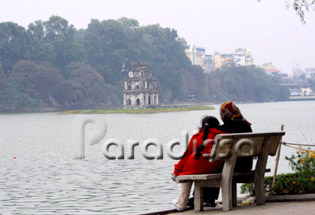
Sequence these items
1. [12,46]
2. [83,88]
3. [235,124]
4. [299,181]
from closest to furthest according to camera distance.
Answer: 1. [235,124]
2. [299,181]
3. [83,88]
4. [12,46]

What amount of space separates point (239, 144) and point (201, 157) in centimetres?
57

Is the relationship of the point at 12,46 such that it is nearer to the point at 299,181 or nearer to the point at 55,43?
the point at 55,43

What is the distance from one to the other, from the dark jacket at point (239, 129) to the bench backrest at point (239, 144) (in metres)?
0.23

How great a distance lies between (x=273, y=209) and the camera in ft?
32.3

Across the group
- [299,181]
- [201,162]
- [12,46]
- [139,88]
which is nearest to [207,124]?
[201,162]

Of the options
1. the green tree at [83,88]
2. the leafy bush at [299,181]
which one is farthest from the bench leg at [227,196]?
the green tree at [83,88]

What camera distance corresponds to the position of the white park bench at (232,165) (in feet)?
32.1

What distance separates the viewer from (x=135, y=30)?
166 metres

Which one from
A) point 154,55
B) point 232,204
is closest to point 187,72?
point 154,55

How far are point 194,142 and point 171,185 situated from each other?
9.51 metres

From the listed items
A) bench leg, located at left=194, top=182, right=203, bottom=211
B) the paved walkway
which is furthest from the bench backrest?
the paved walkway

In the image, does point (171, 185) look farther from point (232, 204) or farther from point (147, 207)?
point (232, 204)

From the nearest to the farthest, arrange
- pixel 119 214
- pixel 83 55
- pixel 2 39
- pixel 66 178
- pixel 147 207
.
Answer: pixel 119 214 < pixel 147 207 < pixel 66 178 < pixel 2 39 < pixel 83 55

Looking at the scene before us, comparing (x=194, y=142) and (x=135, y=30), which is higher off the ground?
(x=135, y=30)
